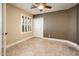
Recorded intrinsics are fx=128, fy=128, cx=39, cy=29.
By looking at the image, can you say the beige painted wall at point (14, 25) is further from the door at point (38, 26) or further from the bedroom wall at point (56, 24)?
the bedroom wall at point (56, 24)

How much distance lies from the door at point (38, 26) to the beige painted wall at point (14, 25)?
0.21 meters

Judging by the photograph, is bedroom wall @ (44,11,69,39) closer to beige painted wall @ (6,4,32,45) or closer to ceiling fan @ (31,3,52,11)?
ceiling fan @ (31,3,52,11)

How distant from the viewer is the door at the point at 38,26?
364 cm

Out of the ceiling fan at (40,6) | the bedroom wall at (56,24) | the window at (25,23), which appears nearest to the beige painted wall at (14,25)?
the window at (25,23)

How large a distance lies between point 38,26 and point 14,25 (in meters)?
0.70

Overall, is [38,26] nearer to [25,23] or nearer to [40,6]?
[25,23]

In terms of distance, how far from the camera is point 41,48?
3590mm

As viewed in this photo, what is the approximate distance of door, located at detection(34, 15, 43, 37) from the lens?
3643 millimetres

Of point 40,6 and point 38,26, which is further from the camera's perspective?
point 38,26

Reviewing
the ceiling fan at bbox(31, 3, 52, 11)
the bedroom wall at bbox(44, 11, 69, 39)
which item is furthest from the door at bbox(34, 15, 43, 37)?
the ceiling fan at bbox(31, 3, 52, 11)

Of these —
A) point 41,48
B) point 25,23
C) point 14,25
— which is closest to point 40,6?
point 25,23

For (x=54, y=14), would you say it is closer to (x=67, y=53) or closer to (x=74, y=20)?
(x=74, y=20)

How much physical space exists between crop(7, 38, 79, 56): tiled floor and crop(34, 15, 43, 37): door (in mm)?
178

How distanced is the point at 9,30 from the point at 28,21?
57 centimetres
